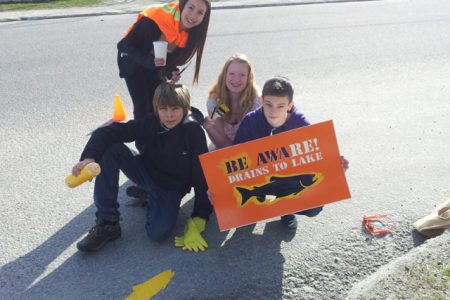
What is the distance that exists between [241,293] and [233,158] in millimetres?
819

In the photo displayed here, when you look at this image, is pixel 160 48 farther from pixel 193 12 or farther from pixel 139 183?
pixel 139 183

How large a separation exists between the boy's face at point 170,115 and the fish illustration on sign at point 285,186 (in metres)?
0.66

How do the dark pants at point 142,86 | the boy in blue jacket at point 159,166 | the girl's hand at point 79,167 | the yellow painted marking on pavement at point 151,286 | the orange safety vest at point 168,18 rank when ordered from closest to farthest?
1. the yellow painted marking on pavement at point 151,286
2. the girl's hand at point 79,167
3. the boy in blue jacket at point 159,166
4. the orange safety vest at point 168,18
5. the dark pants at point 142,86

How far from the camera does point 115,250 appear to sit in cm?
306

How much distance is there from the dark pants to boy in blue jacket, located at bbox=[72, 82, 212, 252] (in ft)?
2.01

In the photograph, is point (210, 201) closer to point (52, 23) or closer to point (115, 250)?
point (115, 250)

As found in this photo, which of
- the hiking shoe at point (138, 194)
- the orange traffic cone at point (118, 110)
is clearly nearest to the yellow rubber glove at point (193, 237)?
the hiking shoe at point (138, 194)

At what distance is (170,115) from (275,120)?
720mm

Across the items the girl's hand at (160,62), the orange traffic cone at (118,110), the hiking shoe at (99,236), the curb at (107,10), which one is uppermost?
the curb at (107,10)

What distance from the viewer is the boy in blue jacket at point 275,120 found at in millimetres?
3061

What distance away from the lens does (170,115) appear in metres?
3.15

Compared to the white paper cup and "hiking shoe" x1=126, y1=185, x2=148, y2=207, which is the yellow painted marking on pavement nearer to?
"hiking shoe" x1=126, y1=185, x2=148, y2=207

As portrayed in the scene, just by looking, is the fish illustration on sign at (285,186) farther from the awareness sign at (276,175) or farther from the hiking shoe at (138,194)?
the hiking shoe at (138,194)

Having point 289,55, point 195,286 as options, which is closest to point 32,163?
point 195,286
